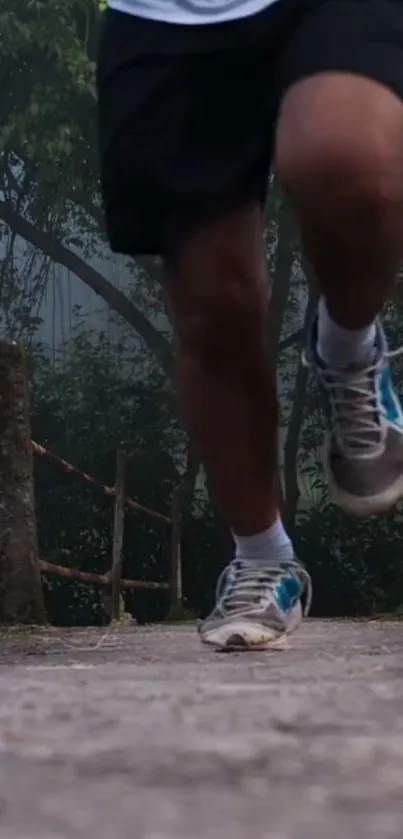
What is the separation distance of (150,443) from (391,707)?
9601 mm

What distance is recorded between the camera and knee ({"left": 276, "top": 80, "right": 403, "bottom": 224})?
128cm

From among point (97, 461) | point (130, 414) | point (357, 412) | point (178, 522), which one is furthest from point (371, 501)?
point (130, 414)

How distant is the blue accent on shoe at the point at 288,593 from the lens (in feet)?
5.82

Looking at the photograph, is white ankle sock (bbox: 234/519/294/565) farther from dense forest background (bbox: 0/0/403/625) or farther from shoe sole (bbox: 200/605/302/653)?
dense forest background (bbox: 0/0/403/625)

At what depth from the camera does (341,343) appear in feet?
5.23

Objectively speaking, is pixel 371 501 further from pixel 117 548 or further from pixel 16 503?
pixel 117 548

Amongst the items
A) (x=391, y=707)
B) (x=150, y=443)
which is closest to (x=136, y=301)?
(x=150, y=443)

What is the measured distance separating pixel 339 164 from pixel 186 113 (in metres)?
0.30

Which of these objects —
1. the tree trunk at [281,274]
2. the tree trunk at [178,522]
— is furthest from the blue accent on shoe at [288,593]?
the tree trunk at [281,274]

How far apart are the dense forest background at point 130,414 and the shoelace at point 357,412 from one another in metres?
8.06

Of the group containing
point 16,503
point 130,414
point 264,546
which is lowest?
point 264,546

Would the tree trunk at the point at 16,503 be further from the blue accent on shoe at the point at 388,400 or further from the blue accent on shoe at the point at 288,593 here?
the blue accent on shoe at the point at 388,400

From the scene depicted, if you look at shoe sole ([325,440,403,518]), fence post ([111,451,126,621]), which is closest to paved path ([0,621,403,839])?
shoe sole ([325,440,403,518])

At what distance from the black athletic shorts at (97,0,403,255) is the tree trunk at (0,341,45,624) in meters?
1.81
